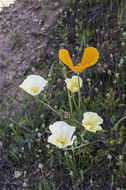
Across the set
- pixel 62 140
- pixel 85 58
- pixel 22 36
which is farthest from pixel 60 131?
pixel 22 36

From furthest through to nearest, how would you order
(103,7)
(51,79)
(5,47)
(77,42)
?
(5,47) → (103,7) → (77,42) → (51,79)

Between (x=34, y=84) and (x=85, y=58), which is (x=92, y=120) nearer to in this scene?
(x=85, y=58)

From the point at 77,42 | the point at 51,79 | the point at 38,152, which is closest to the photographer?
the point at 38,152

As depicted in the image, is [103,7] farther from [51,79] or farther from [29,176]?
[29,176]

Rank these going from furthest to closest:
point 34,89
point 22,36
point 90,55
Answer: point 22,36 < point 34,89 < point 90,55

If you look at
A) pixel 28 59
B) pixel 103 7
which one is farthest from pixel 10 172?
pixel 103 7

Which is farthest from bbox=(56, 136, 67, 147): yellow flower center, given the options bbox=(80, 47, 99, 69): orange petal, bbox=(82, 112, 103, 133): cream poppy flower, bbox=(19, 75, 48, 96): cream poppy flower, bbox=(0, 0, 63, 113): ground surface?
bbox=(0, 0, 63, 113): ground surface

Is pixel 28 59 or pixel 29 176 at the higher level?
pixel 28 59

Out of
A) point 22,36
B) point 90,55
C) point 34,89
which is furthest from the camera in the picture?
point 22,36
